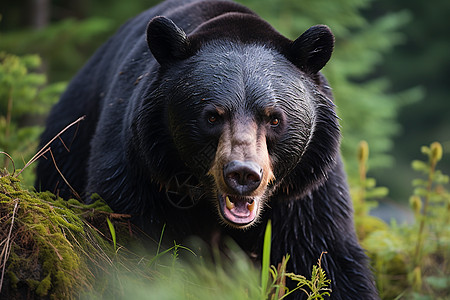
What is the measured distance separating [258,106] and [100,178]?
1155 mm

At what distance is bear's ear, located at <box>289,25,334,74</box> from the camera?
3.58 meters

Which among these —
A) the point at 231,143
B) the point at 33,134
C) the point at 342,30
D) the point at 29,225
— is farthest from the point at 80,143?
the point at 342,30

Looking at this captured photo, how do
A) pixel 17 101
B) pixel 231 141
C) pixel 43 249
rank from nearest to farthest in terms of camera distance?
pixel 43 249, pixel 231 141, pixel 17 101

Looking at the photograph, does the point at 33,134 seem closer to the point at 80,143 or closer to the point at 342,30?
the point at 80,143

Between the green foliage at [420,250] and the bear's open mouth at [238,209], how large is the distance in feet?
5.87

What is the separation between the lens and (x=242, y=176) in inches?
116

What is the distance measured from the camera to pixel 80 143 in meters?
4.87

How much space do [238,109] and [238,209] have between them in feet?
1.69

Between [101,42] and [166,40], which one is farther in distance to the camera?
[101,42]

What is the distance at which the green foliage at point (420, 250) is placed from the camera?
4758mm

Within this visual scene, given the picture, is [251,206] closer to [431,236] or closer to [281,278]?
[281,278]

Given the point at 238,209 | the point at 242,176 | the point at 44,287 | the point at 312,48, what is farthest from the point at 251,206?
the point at 44,287

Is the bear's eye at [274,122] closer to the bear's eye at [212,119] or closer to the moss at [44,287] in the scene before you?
the bear's eye at [212,119]

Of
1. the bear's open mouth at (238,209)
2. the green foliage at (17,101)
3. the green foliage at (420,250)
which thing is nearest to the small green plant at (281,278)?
the bear's open mouth at (238,209)
